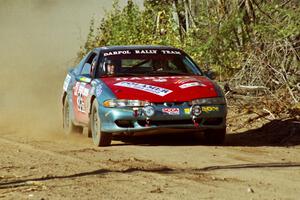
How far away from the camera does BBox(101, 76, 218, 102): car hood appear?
12.0 m

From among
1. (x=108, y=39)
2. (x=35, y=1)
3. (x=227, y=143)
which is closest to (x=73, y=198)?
(x=227, y=143)

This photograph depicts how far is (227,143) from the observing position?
42.9 feet

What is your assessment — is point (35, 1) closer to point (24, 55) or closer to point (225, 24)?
point (24, 55)

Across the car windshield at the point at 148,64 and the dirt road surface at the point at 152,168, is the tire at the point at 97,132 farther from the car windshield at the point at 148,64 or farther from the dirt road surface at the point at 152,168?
the car windshield at the point at 148,64

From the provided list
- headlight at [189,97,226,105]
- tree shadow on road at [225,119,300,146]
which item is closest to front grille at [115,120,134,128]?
headlight at [189,97,226,105]

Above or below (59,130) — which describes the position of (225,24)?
above

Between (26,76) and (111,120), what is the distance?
1371cm

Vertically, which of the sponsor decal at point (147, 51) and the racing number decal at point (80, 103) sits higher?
the sponsor decal at point (147, 51)

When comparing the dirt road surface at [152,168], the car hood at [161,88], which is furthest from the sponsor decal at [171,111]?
the dirt road surface at [152,168]

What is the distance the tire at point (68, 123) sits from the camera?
47.6 ft

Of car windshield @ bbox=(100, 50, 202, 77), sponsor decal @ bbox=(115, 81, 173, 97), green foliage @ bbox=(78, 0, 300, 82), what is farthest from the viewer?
green foliage @ bbox=(78, 0, 300, 82)

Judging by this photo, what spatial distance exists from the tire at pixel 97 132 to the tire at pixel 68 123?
164cm

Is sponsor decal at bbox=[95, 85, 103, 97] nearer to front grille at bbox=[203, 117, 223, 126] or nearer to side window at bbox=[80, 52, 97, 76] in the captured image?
side window at bbox=[80, 52, 97, 76]

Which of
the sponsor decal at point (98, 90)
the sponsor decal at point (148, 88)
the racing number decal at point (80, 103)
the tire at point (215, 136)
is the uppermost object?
the sponsor decal at point (148, 88)
